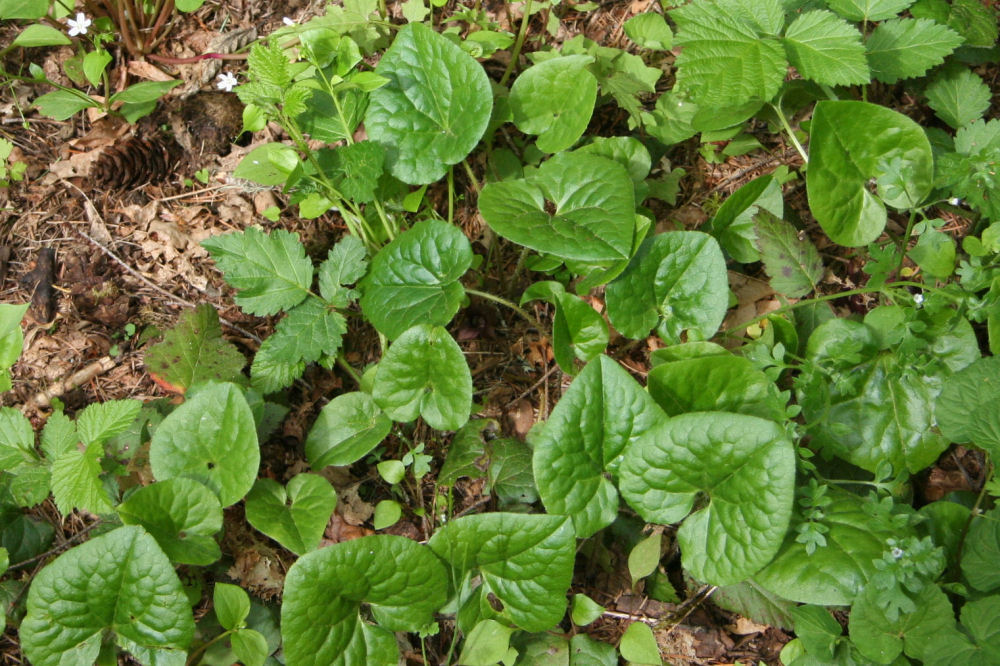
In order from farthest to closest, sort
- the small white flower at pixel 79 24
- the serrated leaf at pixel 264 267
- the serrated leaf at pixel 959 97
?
the small white flower at pixel 79 24
the serrated leaf at pixel 959 97
the serrated leaf at pixel 264 267

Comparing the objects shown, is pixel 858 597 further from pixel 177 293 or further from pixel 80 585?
pixel 177 293

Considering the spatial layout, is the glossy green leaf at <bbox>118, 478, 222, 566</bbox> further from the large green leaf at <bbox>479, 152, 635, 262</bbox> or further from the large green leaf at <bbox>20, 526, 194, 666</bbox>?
the large green leaf at <bbox>479, 152, 635, 262</bbox>

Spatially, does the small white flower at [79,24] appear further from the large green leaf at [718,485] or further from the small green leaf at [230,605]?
the large green leaf at [718,485]

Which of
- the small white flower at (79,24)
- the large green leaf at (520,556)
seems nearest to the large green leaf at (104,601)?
the large green leaf at (520,556)

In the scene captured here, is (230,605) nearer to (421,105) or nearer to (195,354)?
(195,354)

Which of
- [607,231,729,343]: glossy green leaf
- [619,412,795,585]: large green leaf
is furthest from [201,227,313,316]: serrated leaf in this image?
[619,412,795,585]: large green leaf

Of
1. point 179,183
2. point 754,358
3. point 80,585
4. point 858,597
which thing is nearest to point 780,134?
point 754,358

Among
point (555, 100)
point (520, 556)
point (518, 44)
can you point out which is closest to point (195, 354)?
point (520, 556)
